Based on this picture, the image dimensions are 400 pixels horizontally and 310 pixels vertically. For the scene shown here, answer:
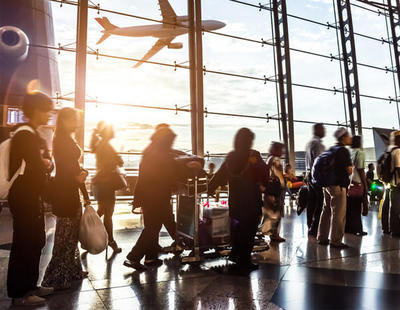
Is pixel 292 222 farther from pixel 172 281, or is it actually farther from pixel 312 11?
pixel 312 11

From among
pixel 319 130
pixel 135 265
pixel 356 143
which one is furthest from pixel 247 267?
pixel 356 143

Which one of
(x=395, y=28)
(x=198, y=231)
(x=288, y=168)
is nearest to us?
(x=198, y=231)

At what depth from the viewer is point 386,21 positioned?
11.0m

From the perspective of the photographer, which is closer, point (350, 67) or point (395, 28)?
point (350, 67)

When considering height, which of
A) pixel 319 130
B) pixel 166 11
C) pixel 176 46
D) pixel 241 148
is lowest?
pixel 241 148

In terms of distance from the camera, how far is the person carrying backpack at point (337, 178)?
3.52 meters

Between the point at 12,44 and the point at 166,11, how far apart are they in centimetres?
312

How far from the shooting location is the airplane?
6.75 meters

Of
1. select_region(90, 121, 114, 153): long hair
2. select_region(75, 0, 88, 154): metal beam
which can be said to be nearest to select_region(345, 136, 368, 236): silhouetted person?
select_region(90, 121, 114, 153): long hair

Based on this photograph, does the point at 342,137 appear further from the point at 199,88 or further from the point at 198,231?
the point at 199,88

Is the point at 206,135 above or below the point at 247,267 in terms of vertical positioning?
above

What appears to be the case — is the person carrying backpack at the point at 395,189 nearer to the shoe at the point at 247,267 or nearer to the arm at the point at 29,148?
the shoe at the point at 247,267

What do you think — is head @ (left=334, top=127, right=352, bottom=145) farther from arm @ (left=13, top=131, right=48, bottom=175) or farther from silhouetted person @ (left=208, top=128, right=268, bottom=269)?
arm @ (left=13, top=131, right=48, bottom=175)

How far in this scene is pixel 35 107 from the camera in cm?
200
